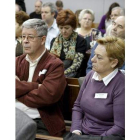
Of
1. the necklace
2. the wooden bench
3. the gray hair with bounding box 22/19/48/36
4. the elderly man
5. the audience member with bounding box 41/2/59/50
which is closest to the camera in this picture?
the elderly man

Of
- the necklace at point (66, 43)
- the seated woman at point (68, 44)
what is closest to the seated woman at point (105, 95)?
the seated woman at point (68, 44)

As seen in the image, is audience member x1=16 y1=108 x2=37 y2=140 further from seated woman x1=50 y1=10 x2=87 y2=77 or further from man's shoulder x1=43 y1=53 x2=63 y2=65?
seated woman x1=50 y1=10 x2=87 y2=77

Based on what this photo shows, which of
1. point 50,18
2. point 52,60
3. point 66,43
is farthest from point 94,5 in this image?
point 52,60

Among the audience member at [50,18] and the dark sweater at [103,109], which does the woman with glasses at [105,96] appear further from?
the audience member at [50,18]

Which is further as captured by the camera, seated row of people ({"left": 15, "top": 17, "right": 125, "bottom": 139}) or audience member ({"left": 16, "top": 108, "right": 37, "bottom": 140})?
seated row of people ({"left": 15, "top": 17, "right": 125, "bottom": 139})

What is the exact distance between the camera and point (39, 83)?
2.34 m

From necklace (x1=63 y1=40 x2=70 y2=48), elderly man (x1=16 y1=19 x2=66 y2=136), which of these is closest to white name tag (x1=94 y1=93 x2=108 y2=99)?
elderly man (x1=16 y1=19 x2=66 y2=136)

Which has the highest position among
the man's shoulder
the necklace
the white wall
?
the white wall

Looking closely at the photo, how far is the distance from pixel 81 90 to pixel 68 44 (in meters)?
1.38

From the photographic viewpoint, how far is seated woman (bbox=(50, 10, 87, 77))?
3445 mm

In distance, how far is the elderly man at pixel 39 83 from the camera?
2.23m

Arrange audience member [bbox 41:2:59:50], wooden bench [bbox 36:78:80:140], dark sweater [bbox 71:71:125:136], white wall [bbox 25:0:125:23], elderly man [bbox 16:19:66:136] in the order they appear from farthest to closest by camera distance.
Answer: white wall [bbox 25:0:125:23] < audience member [bbox 41:2:59:50] < wooden bench [bbox 36:78:80:140] < elderly man [bbox 16:19:66:136] < dark sweater [bbox 71:71:125:136]
